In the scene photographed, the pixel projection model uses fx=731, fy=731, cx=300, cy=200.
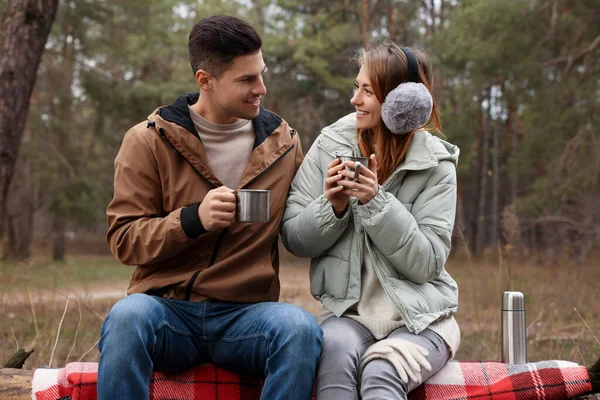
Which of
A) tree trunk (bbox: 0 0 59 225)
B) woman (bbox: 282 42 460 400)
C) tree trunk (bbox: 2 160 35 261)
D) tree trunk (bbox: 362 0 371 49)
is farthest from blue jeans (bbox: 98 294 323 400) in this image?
tree trunk (bbox: 2 160 35 261)

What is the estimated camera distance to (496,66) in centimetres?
1461

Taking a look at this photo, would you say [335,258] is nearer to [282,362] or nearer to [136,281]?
[282,362]

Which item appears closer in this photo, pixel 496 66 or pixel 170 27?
pixel 496 66

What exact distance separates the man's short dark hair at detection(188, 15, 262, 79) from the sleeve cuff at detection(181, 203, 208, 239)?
69 centimetres

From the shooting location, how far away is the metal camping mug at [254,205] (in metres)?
2.70

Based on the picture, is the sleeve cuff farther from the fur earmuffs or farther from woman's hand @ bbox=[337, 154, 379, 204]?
the fur earmuffs

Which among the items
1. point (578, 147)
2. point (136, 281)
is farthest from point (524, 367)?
point (578, 147)

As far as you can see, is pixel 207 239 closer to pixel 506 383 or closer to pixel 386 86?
pixel 386 86

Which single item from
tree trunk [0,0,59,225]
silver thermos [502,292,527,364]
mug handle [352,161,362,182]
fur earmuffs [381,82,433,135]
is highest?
tree trunk [0,0,59,225]

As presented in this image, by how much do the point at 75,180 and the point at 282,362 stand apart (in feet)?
62.1

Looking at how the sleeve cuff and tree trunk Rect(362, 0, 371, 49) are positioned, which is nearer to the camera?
the sleeve cuff

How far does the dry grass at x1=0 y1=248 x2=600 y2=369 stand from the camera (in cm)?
505

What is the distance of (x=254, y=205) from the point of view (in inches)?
107

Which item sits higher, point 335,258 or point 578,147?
point 578,147
